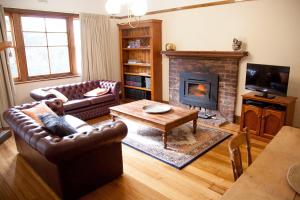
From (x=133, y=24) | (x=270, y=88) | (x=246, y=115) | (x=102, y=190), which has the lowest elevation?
(x=102, y=190)

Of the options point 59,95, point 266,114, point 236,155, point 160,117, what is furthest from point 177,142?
point 59,95

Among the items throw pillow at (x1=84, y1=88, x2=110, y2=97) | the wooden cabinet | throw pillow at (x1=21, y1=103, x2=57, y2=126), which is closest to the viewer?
throw pillow at (x1=21, y1=103, x2=57, y2=126)

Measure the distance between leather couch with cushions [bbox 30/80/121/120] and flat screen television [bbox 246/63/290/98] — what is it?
9.34 feet

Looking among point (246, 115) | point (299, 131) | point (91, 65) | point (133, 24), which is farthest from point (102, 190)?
point (133, 24)

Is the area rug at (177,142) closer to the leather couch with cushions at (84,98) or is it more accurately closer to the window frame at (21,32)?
the leather couch with cushions at (84,98)

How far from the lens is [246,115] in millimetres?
3891

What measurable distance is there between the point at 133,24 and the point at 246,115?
353cm

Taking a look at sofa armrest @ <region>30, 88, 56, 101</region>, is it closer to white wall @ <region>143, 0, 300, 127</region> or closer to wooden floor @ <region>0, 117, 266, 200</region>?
wooden floor @ <region>0, 117, 266, 200</region>

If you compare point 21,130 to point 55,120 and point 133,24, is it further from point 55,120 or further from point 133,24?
point 133,24

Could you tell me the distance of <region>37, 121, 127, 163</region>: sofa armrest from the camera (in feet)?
6.83

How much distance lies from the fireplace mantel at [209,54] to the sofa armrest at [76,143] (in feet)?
8.88

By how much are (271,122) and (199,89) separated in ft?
5.51

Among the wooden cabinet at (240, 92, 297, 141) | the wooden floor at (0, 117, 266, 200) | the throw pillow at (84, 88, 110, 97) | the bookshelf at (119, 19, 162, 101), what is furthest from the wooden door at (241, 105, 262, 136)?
the throw pillow at (84, 88, 110, 97)

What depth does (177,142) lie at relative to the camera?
12.0 feet
